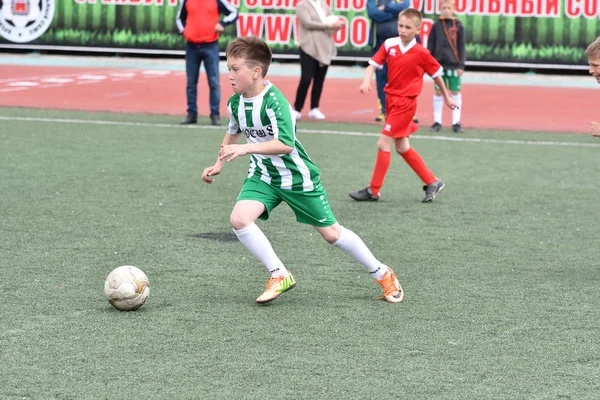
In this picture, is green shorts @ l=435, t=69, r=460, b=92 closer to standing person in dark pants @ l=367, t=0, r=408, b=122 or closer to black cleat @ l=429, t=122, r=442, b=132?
black cleat @ l=429, t=122, r=442, b=132

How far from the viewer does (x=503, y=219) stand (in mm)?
9258

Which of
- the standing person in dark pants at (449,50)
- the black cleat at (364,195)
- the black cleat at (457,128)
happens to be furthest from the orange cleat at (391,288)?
the black cleat at (457,128)

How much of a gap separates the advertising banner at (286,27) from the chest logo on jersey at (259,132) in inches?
688

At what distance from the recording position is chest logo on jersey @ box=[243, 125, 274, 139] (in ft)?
20.3

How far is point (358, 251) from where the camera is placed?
6402mm

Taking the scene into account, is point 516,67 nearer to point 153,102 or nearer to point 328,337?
point 153,102

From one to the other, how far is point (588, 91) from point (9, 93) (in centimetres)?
1129

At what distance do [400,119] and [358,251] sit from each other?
3790mm

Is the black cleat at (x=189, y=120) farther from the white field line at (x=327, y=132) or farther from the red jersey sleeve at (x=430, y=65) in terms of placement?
the red jersey sleeve at (x=430, y=65)

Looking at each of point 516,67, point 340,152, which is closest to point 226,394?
point 340,152

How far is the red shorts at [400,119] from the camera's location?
10.0 metres

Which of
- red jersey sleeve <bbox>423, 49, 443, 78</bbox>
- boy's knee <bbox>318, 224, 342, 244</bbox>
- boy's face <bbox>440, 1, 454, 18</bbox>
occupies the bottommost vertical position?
boy's knee <bbox>318, 224, 342, 244</bbox>

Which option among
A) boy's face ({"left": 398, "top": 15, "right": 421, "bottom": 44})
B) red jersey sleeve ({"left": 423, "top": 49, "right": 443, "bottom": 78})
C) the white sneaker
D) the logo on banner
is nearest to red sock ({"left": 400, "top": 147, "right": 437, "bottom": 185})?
red jersey sleeve ({"left": 423, "top": 49, "right": 443, "bottom": 78})

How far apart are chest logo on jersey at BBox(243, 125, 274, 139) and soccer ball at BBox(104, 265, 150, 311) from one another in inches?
39.8
